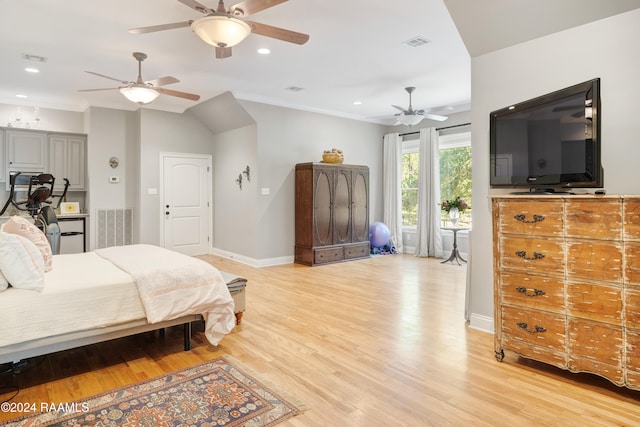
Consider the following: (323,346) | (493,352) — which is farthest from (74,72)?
(493,352)

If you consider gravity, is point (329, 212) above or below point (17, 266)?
above

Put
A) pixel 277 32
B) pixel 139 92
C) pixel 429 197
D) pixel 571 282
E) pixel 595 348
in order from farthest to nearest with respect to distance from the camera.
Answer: pixel 429 197 < pixel 139 92 < pixel 277 32 < pixel 571 282 < pixel 595 348

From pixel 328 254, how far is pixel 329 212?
736mm

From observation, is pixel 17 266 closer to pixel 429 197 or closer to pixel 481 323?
pixel 481 323

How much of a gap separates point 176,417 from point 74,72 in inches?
192

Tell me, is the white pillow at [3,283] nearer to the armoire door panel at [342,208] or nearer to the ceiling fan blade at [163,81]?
the ceiling fan blade at [163,81]

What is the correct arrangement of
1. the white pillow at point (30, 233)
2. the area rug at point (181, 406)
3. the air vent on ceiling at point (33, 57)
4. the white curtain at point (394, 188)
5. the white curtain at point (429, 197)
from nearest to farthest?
the area rug at point (181, 406) → the white pillow at point (30, 233) → the air vent on ceiling at point (33, 57) → the white curtain at point (429, 197) → the white curtain at point (394, 188)

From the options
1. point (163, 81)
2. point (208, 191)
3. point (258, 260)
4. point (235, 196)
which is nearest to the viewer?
point (163, 81)

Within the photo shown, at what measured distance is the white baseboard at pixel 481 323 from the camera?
3.28m

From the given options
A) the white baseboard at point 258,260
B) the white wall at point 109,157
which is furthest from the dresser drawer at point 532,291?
the white wall at point 109,157

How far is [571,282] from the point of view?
91.9 inches

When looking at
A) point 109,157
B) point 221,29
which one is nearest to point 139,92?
point 221,29

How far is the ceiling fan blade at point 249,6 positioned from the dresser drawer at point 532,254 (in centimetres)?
223

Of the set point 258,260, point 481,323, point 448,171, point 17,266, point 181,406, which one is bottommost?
point 181,406
